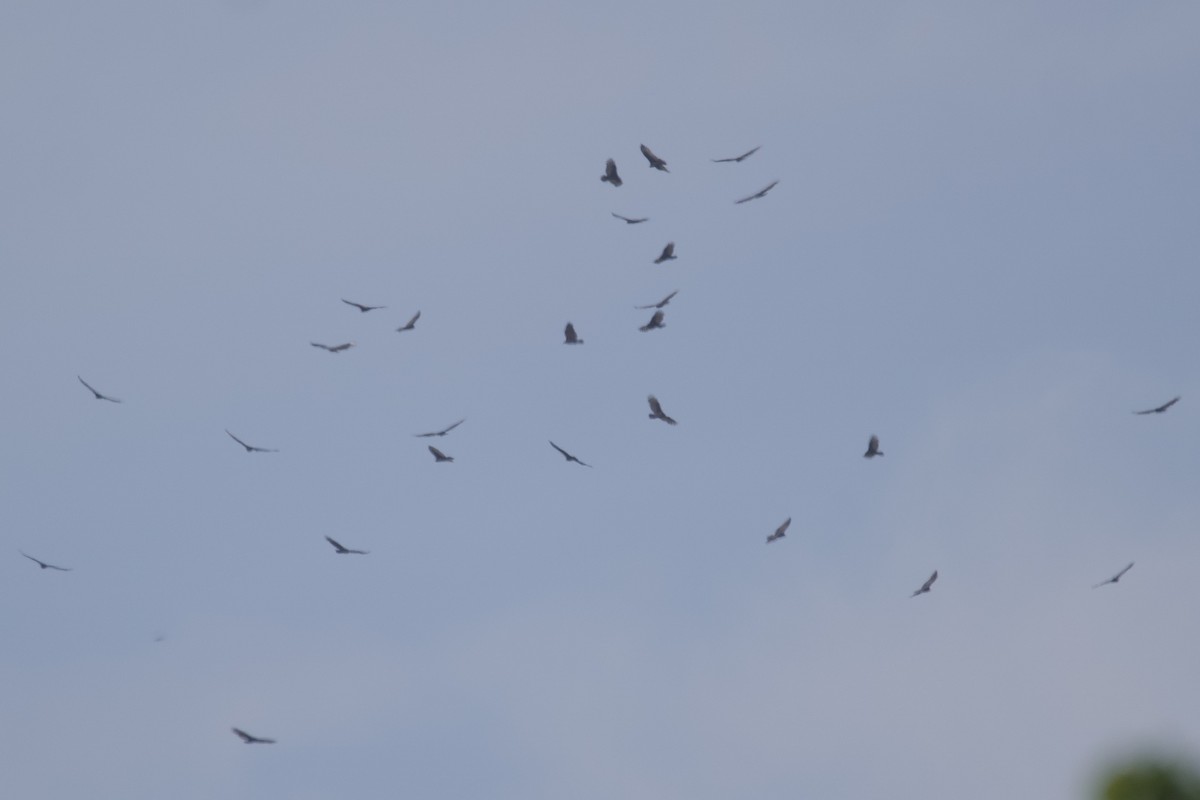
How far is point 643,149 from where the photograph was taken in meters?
132

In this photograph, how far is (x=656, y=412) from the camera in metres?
134

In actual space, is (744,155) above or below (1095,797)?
above

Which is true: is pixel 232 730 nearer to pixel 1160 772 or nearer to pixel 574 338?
pixel 574 338

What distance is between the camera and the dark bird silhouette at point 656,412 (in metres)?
133

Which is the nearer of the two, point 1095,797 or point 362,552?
point 1095,797

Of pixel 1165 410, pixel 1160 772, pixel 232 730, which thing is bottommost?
pixel 232 730

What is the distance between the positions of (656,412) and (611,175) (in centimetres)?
888

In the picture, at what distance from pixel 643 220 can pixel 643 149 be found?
2617 millimetres

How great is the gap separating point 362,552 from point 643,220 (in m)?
15.9

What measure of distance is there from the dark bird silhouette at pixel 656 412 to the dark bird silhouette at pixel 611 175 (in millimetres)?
8091

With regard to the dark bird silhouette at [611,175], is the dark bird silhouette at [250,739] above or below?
below

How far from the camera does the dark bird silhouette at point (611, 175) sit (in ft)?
431

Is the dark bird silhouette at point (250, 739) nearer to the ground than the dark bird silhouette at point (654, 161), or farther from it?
nearer to the ground

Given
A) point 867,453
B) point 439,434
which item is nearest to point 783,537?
point 867,453
